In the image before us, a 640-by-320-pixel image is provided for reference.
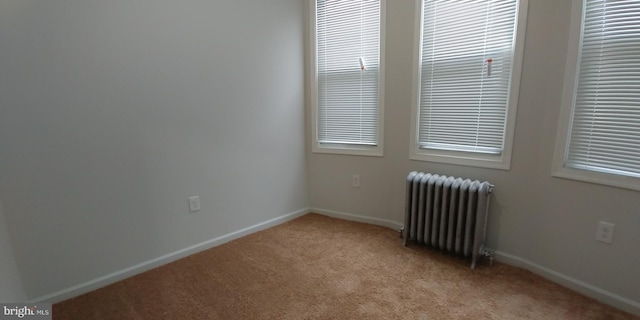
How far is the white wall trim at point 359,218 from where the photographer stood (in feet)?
9.62

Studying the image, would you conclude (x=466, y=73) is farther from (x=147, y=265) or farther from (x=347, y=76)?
(x=147, y=265)

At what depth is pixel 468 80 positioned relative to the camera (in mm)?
2338

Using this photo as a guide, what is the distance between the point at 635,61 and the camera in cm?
167

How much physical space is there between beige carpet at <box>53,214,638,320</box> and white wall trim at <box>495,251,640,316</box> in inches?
1.8

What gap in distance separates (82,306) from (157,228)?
0.62 meters

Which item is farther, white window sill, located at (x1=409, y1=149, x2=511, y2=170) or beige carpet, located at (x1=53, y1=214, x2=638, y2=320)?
white window sill, located at (x1=409, y1=149, x2=511, y2=170)

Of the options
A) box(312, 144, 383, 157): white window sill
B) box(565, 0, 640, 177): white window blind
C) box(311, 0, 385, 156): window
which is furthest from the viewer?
box(312, 144, 383, 157): white window sill

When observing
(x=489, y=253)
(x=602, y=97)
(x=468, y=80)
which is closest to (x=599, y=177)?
(x=602, y=97)

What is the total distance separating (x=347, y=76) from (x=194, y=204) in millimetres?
1838

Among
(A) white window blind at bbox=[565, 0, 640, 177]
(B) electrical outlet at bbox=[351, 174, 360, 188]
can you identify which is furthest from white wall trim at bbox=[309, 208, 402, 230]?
(A) white window blind at bbox=[565, 0, 640, 177]

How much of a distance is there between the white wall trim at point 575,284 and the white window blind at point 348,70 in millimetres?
1452

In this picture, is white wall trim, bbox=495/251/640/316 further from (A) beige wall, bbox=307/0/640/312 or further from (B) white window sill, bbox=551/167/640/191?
(B) white window sill, bbox=551/167/640/191

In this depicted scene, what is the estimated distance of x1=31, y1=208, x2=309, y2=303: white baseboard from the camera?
189 centimetres

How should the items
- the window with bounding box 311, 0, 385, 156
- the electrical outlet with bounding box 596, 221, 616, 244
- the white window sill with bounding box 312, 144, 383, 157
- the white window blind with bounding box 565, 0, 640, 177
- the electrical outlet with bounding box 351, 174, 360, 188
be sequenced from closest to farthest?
the white window blind with bounding box 565, 0, 640, 177 < the electrical outlet with bounding box 596, 221, 616, 244 < the window with bounding box 311, 0, 385, 156 < the white window sill with bounding box 312, 144, 383, 157 < the electrical outlet with bounding box 351, 174, 360, 188
